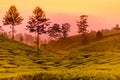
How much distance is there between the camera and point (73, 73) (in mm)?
32844

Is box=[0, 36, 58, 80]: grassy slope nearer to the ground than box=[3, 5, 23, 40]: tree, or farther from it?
nearer to the ground

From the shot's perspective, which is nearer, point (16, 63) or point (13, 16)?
point (16, 63)

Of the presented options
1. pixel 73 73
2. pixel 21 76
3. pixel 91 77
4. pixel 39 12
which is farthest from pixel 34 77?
pixel 39 12

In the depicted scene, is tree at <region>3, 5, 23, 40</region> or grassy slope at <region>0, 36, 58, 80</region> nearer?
grassy slope at <region>0, 36, 58, 80</region>

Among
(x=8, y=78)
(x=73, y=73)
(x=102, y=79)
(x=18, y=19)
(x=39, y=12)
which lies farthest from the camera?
(x=18, y=19)

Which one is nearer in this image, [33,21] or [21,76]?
[21,76]

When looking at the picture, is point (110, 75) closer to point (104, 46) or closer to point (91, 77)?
point (91, 77)

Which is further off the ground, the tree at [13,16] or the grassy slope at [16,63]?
the tree at [13,16]

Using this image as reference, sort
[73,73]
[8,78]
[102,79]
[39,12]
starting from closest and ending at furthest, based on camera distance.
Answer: [102,79] < [73,73] < [8,78] < [39,12]

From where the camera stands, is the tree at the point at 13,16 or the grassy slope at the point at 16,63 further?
the tree at the point at 13,16

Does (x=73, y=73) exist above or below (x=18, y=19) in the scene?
below

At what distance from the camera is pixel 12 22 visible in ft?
483

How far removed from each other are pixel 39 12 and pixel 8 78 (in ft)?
335

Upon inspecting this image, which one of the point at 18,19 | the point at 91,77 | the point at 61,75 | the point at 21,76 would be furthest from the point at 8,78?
the point at 18,19
